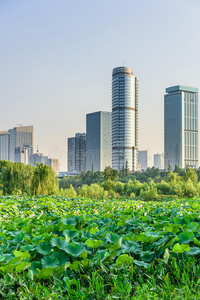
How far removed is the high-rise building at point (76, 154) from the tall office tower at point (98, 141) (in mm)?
2911

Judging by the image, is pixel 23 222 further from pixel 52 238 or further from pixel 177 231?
pixel 177 231

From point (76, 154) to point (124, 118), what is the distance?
4415cm

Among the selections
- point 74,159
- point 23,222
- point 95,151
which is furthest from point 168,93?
point 23,222

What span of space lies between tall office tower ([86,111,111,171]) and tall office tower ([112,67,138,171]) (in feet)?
109

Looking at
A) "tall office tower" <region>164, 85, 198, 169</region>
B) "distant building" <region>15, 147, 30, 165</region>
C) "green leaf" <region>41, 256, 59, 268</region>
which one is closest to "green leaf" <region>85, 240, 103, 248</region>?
"green leaf" <region>41, 256, 59, 268</region>

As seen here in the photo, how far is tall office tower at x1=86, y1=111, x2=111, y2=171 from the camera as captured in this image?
130375 mm

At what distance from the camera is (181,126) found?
385 ft

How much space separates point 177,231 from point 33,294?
1.10m

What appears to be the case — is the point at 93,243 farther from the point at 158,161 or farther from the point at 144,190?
the point at 158,161

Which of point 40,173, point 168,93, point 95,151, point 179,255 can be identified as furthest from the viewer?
point 95,151

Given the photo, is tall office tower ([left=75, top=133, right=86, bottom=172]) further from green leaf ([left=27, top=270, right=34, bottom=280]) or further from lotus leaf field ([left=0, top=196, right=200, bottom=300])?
green leaf ([left=27, top=270, right=34, bottom=280])

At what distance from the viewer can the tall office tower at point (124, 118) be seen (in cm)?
9531

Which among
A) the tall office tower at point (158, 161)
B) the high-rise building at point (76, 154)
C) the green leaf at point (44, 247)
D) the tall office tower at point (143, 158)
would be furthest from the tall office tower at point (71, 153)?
the green leaf at point (44, 247)

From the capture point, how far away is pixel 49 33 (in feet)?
47.3
